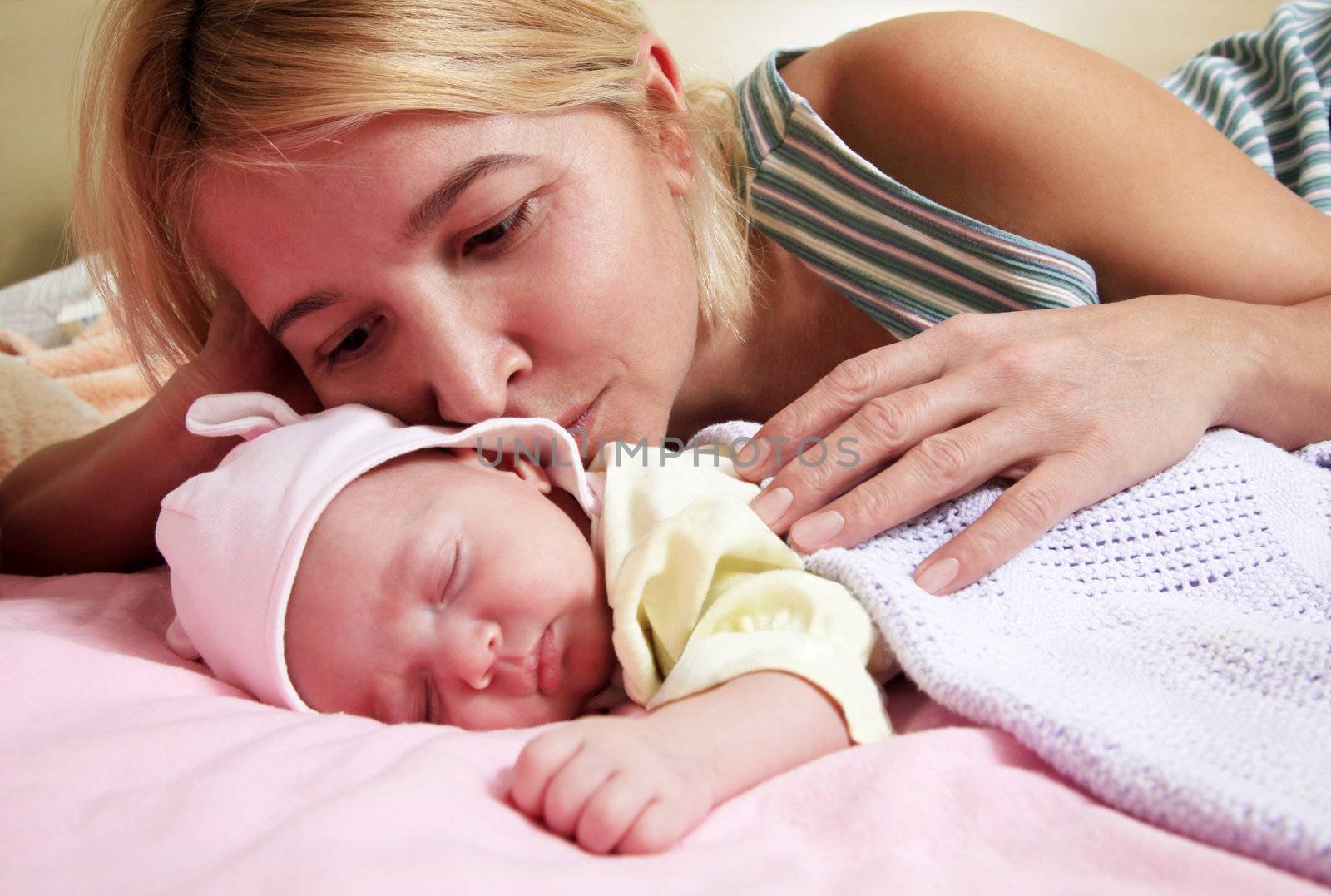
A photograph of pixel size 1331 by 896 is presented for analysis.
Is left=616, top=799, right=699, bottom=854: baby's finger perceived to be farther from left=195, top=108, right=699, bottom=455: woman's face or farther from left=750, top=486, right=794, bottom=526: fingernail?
left=195, top=108, right=699, bottom=455: woman's face

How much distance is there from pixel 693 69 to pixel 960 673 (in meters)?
0.98

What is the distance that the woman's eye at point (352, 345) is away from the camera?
2.94ft

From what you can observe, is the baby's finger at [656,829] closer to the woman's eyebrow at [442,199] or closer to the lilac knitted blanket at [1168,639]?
the lilac knitted blanket at [1168,639]

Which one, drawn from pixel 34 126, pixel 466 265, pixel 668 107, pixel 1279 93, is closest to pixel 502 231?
pixel 466 265

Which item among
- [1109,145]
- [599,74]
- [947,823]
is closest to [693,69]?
[599,74]

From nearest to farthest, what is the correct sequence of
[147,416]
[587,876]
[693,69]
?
[587,876] < [147,416] < [693,69]

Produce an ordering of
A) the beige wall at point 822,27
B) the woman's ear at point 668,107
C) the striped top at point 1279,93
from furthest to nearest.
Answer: the beige wall at point 822,27 < the striped top at point 1279,93 < the woman's ear at point 668,107

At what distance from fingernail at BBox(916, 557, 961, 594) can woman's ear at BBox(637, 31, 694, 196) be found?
1.73 ft

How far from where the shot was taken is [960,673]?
1.97 feet

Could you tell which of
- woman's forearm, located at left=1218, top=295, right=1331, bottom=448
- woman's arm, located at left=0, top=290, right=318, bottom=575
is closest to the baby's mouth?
woman's arm, located at left=0, top=290, right=318, bottom=575

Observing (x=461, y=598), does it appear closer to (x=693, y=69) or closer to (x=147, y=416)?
(x=147, y=416)

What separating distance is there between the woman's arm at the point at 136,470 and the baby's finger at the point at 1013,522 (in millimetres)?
812

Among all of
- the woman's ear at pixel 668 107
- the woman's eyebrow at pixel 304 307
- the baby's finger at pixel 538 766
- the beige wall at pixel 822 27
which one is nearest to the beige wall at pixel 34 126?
the beige wall at pixel 822 27

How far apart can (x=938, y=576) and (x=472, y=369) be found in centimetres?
43
